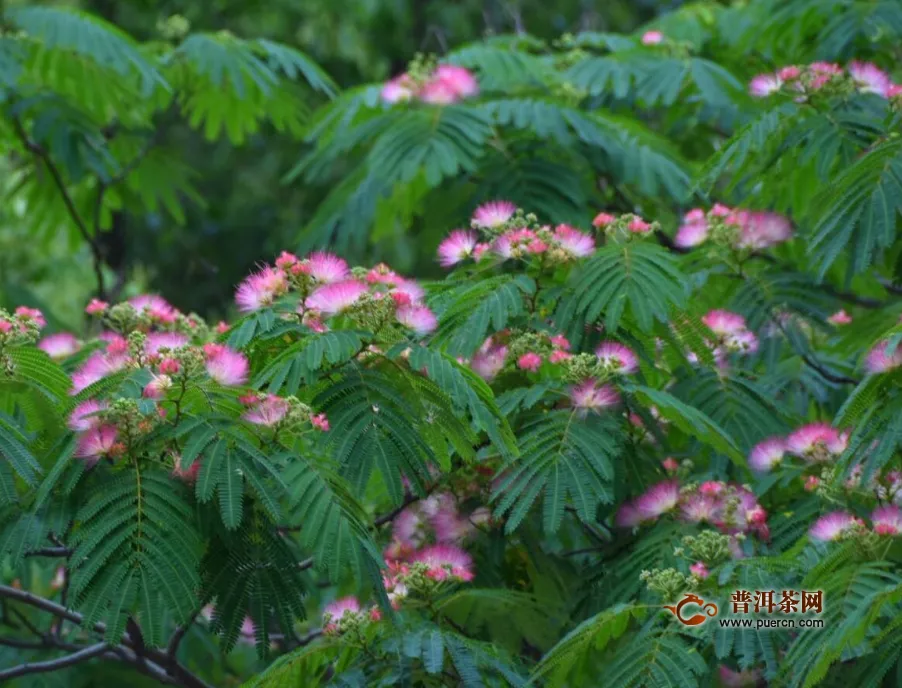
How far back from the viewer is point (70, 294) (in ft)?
37.9

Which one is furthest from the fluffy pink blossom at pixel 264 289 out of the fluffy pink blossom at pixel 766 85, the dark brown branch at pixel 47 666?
the fluffy pink blossom at pixel 766 85

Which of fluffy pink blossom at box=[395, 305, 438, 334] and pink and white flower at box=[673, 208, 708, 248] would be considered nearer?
fluffy pink blossom at box=[395, 305, 438, 334]

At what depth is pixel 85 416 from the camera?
3668 millimetres

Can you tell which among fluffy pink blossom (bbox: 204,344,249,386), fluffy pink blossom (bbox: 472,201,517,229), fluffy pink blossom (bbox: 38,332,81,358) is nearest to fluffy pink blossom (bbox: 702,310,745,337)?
fluffy pink blossom (bbox: 472,201,517,229)

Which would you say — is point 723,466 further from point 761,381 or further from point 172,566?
point 172,566

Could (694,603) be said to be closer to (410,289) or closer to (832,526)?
(832,526)

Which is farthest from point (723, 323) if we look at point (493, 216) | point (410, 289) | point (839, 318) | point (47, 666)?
point (47, 666)

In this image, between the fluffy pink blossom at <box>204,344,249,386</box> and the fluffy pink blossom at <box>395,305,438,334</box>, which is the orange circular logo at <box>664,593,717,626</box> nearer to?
the fluffy pink blossom at <box>395,305,438,334</box>

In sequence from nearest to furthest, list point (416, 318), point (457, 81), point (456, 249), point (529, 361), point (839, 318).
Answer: point (416, 318) → point (529, 361) → point (456, 249) → point (839, 318) → point (457, 81)

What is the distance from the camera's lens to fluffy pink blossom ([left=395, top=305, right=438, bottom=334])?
4.12 metres

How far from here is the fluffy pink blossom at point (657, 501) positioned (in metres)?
4.51

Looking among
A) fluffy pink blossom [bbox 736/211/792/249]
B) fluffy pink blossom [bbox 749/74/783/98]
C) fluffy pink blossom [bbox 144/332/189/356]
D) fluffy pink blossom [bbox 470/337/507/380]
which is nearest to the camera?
fluffy pink blossom [bbox 144/332/189/356]

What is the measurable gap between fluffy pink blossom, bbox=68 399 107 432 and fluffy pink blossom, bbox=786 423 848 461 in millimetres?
2116

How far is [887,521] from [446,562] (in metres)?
1.28
